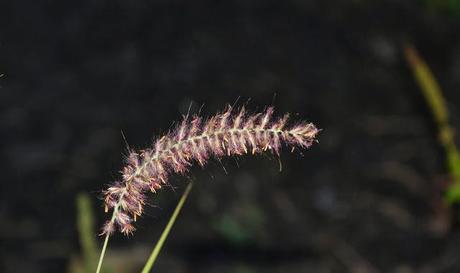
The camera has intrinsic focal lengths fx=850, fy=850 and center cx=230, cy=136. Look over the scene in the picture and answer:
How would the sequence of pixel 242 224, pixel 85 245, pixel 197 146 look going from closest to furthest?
pixel 197 146 < pixel 85 245 < pixel 242 224

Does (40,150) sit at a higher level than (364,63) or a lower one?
lower

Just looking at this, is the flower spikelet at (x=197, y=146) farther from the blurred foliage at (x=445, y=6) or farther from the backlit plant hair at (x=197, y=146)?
the blurred foliage at (x=445, y=6)

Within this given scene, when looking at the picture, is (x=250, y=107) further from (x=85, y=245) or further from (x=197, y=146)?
(x=197, y=146)

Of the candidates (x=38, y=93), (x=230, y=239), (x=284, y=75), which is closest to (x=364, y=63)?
(x=284, y=75)

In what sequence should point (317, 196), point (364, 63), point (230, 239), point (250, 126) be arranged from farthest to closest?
point (364, 63) → point (317, 196) → point (230, 239) → point (250, 126)

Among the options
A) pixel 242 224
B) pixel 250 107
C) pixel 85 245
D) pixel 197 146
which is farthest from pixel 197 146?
pixel 250 107

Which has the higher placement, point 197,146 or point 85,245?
point 85,245

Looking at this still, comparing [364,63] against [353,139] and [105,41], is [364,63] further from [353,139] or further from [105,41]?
[105,41]
